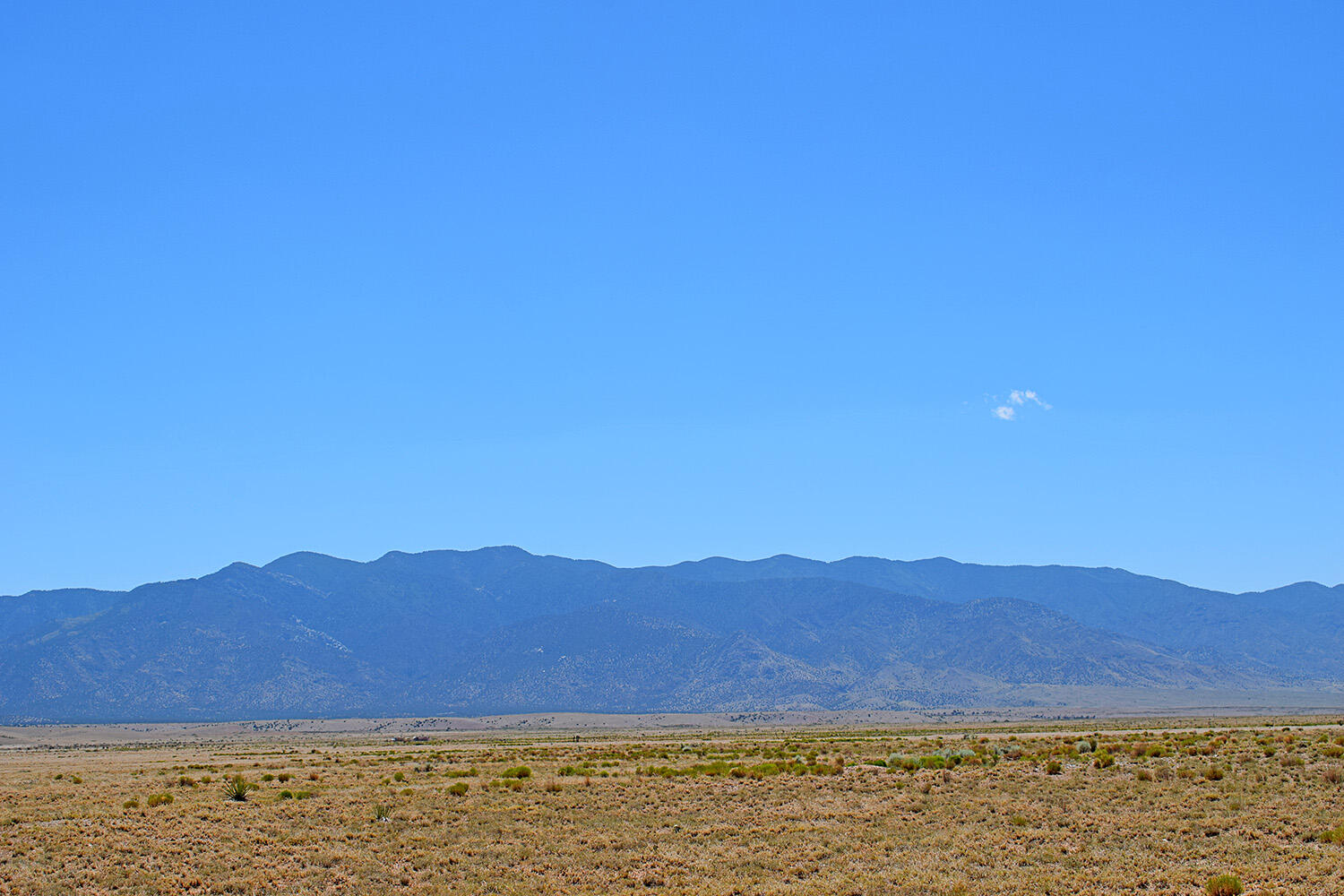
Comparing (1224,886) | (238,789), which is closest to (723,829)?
(1224,886)

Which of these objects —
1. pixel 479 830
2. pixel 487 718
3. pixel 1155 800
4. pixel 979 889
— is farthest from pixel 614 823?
pixel 487 718

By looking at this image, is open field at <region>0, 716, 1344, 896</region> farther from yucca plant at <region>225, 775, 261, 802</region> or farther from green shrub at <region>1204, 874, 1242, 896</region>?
yucca plant at <region>225, 775, 261, 802</region>

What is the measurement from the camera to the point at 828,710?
188 meters

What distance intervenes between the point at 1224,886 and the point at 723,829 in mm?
10661

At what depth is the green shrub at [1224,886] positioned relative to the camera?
17.0 meters

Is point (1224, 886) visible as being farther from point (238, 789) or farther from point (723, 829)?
point (238, 789)

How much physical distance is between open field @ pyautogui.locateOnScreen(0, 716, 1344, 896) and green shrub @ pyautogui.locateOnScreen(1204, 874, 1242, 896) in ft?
0.64

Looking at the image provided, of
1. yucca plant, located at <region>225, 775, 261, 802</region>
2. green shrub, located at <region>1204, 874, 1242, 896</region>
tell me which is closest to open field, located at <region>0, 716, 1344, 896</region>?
green shrub, located at <region>1204, 874, 1242, 896</region>

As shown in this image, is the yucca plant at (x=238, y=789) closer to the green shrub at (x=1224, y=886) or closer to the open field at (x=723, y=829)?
the open field at (x=723, y=829)

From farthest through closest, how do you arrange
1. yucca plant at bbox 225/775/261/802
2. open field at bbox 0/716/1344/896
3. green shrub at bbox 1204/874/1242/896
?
1. yucca plant at bbox 225/775/261/802
2. open field at bbox 0/716/1344/896
3. green shrub at bbox 1204/874/1242/896

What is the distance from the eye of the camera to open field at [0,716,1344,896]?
19.6 metres

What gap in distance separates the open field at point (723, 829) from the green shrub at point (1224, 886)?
0.19 meters

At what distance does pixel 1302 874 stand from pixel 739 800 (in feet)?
46.3

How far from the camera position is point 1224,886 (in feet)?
56.1
